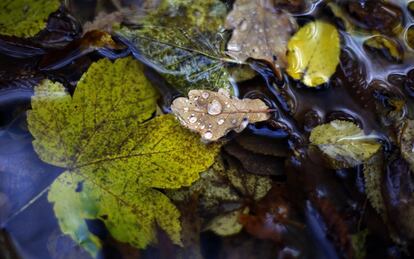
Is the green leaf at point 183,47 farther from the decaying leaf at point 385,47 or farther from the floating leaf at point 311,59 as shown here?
the decaying leaf at point 385,47

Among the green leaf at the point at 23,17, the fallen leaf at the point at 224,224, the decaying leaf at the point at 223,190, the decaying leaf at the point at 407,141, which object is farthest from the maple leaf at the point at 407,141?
the green leaf at the point at 23,17

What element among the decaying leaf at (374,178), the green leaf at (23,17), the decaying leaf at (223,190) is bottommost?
the decaying leaf at (223,190)

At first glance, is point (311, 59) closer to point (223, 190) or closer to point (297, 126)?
point (297, 126)

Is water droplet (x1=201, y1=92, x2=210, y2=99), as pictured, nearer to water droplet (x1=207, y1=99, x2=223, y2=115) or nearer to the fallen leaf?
water droplet (x1=207, y1=99, x2=223, y2=115)

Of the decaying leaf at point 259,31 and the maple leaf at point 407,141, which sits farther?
the decaying leaf at point 259,31

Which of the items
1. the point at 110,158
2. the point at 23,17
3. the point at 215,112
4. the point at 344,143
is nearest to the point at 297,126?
the point at 344,143

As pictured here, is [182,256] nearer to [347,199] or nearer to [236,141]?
[236,141]

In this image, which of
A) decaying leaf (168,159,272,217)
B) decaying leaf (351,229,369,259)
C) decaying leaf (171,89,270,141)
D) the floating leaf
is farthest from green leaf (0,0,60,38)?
decaying leaf (351,229,369,259)

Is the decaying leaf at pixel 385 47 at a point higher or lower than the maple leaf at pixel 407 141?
higher
